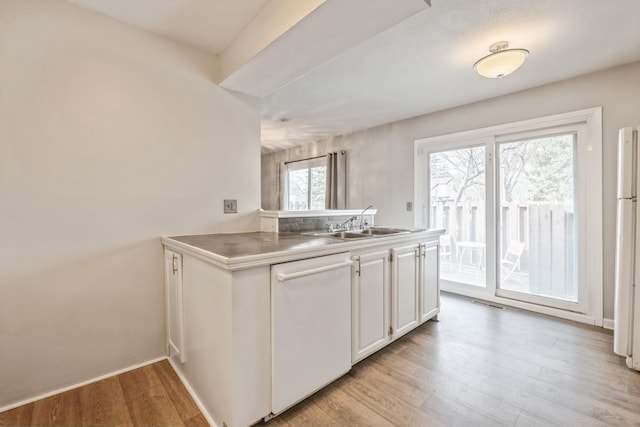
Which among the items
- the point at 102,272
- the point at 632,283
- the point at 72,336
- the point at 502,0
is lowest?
the point at 72,336

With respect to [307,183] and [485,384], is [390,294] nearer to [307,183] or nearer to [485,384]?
[485,384]

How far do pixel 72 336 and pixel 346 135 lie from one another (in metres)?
4.25

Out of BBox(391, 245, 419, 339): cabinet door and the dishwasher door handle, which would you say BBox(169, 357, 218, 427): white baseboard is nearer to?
the dishwasher door handle

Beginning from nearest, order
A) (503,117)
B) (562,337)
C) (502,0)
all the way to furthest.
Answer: (502,0)
(562,337)
(503,117)

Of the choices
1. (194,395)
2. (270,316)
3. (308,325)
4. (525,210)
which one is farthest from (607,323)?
(194,395)

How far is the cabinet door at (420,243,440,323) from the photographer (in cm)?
239

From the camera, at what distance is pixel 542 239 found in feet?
9.57

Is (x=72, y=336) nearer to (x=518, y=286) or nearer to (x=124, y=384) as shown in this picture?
(x=124, y=384)

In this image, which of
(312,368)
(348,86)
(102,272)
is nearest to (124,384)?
(102,272)

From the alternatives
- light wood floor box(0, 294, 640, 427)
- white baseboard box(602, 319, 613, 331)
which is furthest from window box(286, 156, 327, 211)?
white baseboard box(602, 319, 613, 331)

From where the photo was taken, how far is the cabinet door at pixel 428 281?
2391mm

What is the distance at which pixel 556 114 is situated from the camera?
273 cm

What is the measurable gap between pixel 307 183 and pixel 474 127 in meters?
3.20

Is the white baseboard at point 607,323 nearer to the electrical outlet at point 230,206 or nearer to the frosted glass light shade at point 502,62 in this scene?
the frosted glass light shade at point 502,62
